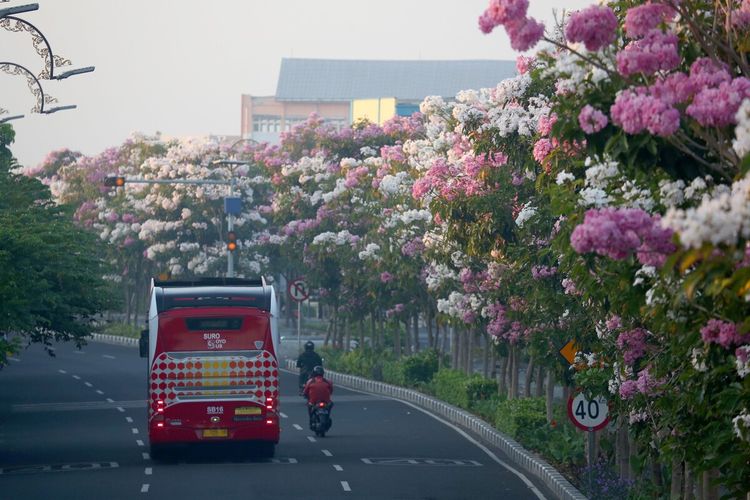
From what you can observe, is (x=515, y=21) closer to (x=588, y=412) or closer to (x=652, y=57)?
(x=652, y=57)

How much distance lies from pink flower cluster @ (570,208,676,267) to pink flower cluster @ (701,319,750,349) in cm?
114

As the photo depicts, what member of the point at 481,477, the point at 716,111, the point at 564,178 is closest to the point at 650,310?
the point at 716,111

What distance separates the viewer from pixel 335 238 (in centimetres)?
5409

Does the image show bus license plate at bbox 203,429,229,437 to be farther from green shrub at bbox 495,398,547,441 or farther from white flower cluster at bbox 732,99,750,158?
white flower cluster at bbox 732,99,750,158

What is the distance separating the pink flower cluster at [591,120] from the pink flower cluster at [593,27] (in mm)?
465

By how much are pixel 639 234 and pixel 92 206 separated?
267 feet

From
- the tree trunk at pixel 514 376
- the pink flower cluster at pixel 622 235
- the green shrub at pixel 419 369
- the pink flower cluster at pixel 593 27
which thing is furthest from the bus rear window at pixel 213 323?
the green shrub at pixel 419 369

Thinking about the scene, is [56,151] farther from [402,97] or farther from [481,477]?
[481,477]

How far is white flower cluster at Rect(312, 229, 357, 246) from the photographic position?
Result: 176 ft

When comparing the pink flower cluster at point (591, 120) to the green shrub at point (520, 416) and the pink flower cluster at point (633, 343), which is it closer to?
the pink flower cluster at point (633, 343)

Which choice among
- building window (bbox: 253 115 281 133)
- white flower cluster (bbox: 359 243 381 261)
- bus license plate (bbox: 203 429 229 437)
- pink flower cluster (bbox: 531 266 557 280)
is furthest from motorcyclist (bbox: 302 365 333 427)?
building window (bbox: 253 115 281 133)

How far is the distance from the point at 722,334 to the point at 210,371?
18.5m

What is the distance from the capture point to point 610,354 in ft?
69.2

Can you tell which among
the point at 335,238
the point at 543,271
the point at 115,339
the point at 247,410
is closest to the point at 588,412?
the point at 543,271
